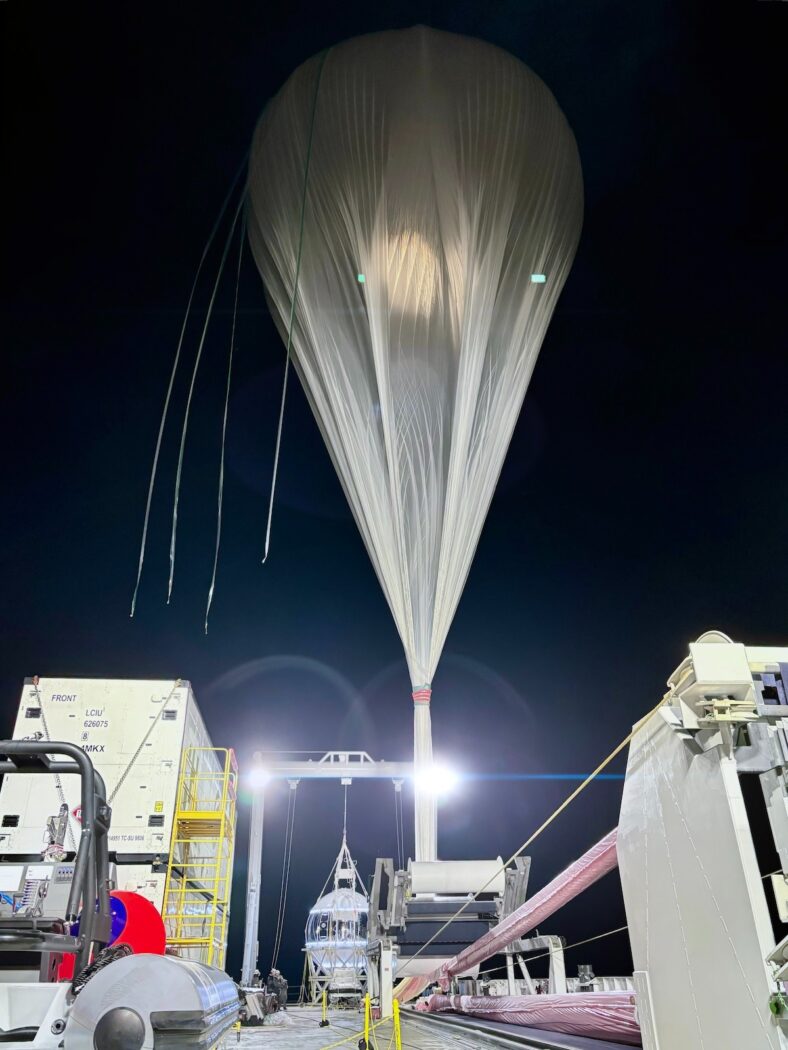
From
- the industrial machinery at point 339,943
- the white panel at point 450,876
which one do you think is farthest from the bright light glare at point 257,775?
the white panel at point 450,876

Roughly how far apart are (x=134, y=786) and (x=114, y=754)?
2.27 ft

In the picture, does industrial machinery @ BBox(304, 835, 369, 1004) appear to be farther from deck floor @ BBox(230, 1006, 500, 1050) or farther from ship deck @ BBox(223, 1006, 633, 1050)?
ship deck @ BBox(223, 1006, 633, 1050)

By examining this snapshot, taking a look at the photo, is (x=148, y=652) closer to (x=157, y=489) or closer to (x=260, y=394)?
(x=157, y=489)

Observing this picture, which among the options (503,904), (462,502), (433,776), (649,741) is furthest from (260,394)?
(649,741)

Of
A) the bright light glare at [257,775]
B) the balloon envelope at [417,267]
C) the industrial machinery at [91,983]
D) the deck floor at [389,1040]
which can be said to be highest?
the balloon envelope at [417,267]

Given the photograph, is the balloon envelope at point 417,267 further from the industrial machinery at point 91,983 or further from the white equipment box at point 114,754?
the industrial machinery at point 91,983

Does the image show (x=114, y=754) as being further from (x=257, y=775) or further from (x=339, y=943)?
(x=339, y=943)

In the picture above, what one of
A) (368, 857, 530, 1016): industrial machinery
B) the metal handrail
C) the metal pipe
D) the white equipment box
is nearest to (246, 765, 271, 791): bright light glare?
the metal pipe

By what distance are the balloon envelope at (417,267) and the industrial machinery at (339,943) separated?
18.5m

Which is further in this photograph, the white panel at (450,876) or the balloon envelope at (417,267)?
the balloon envelope at (417,267)

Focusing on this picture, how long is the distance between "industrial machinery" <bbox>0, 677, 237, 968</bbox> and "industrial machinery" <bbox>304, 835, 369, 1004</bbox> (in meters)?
13.0

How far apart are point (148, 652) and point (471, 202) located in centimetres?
1684

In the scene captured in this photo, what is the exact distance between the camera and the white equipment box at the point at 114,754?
12.0 m

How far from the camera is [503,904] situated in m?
8.72
